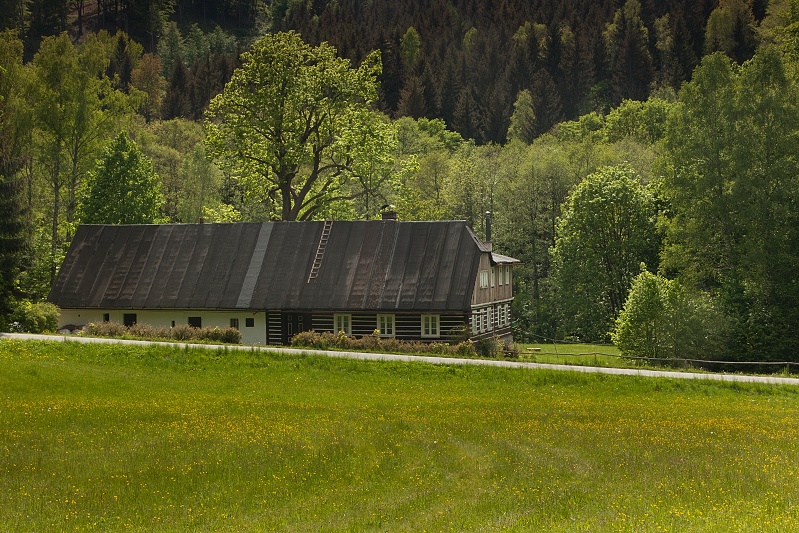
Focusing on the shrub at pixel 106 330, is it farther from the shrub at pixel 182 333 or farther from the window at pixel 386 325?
the window at pixel 386 325

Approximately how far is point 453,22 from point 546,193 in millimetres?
110376

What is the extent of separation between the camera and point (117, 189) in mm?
75375

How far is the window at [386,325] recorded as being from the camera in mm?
55062

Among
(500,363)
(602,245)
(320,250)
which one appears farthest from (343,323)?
(602,245)

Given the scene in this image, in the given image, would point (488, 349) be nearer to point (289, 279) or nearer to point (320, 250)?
point (289, 279)

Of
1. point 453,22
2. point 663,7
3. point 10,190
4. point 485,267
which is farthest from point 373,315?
point 453,22

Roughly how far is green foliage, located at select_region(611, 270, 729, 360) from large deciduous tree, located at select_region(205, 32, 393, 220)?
23.1 meters

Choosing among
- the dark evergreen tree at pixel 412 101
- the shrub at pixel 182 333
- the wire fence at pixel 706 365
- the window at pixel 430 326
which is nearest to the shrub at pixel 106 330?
the shrub at pixel 182 333

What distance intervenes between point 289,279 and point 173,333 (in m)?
8.55

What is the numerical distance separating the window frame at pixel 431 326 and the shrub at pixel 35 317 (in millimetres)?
20318

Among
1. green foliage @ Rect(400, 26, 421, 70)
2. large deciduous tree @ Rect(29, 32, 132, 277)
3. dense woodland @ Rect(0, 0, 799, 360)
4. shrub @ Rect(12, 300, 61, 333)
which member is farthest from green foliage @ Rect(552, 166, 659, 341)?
green foliage @ Rect(400, 26, 421, 70)

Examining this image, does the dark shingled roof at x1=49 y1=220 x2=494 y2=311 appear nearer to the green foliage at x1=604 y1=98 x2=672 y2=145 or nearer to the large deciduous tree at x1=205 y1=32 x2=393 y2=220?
the large deciduous tree at x1=205 y1=32 x2=393 y2=220

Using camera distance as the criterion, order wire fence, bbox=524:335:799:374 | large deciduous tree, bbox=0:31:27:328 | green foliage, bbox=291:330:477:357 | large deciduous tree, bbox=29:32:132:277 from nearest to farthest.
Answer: wire fence, bbox=524:335:799:374, green foliage, bbox=291:330:477:357, large deciduous tree, bbox=0:31:27:328, large deciduous tree, bbox=29:32:132:277

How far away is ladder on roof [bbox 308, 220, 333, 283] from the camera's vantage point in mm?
57062
